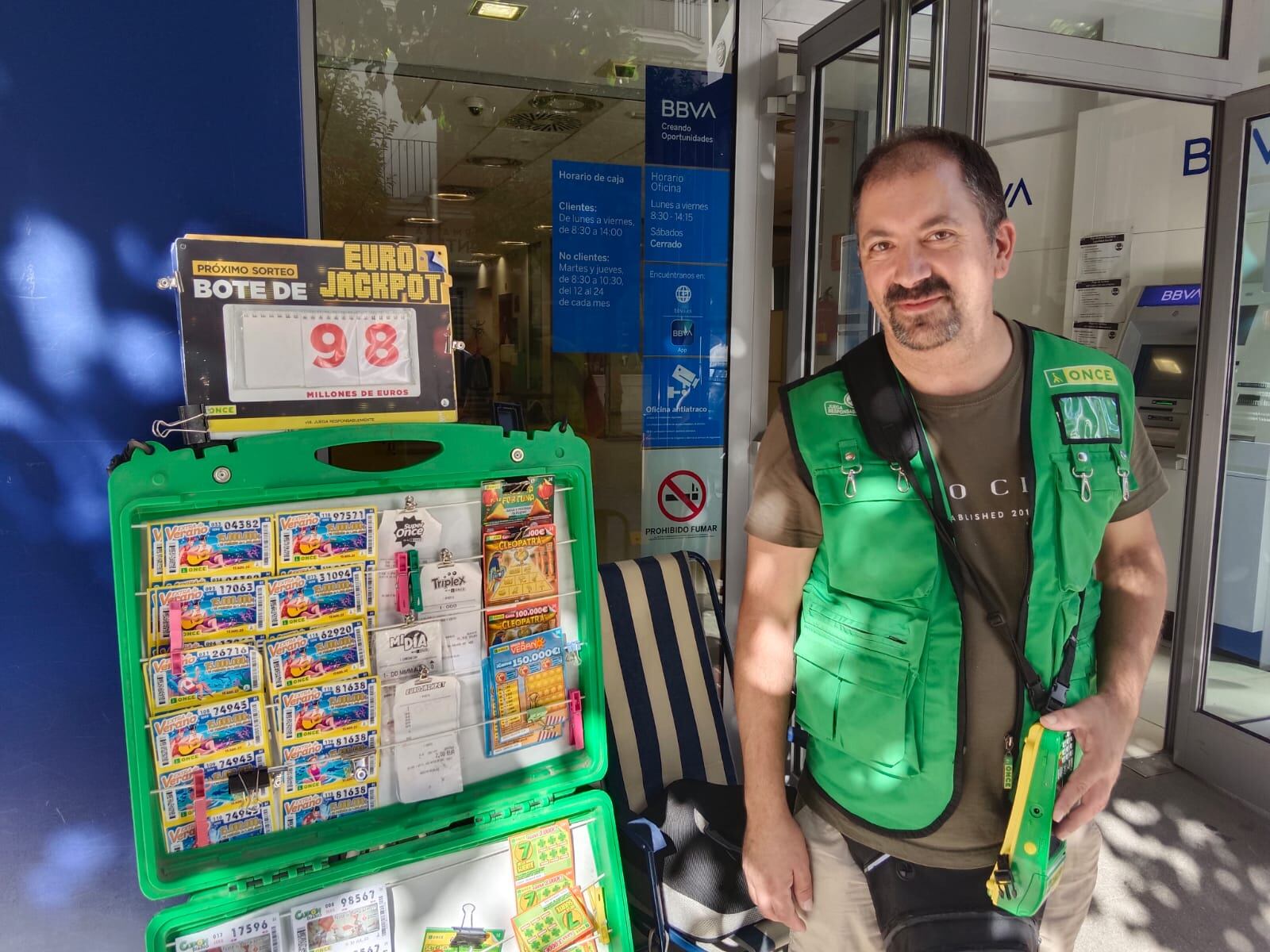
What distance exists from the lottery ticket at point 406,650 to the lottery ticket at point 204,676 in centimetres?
20

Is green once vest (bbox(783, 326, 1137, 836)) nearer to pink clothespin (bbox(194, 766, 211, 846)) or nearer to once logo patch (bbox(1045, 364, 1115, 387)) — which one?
once logo patch (bbox(1045, 364, 1115, 387))

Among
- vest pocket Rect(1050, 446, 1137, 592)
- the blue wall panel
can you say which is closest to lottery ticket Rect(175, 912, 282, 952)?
the blue wall panel

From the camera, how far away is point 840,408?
1.49 metres

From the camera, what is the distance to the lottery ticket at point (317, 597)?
58.4 inches

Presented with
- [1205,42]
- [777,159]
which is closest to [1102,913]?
[777,159]

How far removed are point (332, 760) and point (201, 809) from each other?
0.71ft

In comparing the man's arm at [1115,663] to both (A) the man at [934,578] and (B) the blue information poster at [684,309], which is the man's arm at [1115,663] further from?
(B) the blue information poster at [684,309]

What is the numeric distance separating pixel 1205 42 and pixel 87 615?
14.6ft

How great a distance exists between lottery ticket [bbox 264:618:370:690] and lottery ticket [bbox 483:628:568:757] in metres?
0.25

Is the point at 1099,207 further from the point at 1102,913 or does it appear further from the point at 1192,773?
the point at 1102,913

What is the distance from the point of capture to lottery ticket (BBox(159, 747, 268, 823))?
1446 mm

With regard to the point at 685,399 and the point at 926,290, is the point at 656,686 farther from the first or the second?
the point at 926,290

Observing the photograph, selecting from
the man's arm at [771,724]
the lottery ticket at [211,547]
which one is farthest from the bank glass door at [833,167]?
the lottery ticket at [211,547]

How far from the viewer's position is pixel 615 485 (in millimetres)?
3146
